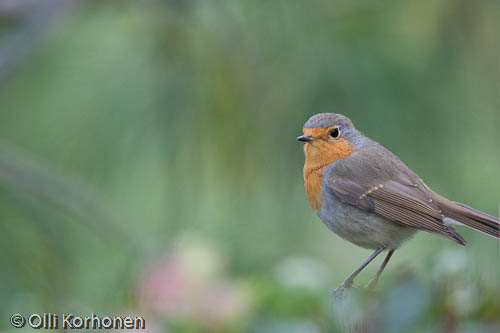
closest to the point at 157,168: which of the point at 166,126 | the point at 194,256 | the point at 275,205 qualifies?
the point at 166,126

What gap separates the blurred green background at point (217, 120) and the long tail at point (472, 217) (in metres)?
1.16

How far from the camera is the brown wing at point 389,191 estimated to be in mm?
1173

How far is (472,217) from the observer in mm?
1149

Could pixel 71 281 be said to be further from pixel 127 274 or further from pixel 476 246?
pixel 476 246

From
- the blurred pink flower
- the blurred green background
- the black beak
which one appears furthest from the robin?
the blurred green background

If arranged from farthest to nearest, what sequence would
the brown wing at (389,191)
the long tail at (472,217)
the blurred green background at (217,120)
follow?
the blurred green background at (217,120)
the brown wing at (389,191)
the long tail at (472,217)

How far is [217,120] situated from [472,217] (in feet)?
6.53

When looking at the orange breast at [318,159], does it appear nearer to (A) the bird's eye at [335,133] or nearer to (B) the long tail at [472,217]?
(A) the bird's eye at [335,133]

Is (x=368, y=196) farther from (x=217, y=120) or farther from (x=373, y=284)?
(x=217, y=120)

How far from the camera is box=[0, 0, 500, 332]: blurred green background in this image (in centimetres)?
276

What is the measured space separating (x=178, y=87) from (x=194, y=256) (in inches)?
65.4

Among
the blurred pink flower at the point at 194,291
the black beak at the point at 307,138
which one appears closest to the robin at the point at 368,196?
the black beak at the point at 307,138

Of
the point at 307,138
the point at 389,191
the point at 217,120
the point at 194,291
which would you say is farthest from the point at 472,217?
the point at 217,120

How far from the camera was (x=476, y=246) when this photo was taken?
1188 mm
